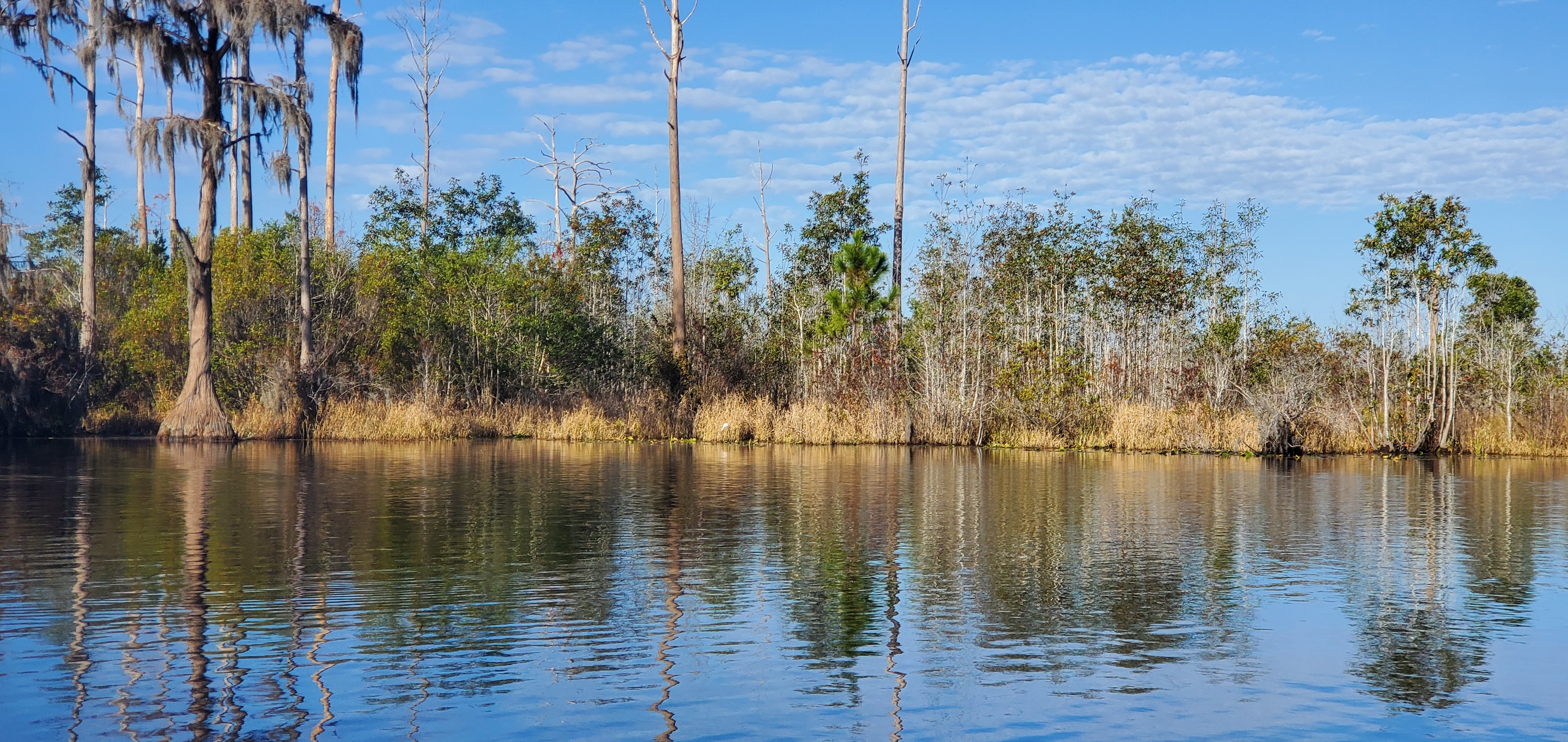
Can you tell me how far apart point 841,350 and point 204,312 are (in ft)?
49.5

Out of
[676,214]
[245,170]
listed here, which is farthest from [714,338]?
[245,170]

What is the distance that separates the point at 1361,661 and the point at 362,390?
1112 inches

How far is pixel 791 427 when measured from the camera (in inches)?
1087

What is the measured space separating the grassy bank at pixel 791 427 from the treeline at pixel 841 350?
60 mm

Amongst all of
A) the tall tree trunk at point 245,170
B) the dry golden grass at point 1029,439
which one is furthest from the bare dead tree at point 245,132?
the dry golden grass at point 1029,439

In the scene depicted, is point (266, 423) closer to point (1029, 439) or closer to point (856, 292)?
point (856, 292)

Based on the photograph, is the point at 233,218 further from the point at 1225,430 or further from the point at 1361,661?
the point at 1361,661

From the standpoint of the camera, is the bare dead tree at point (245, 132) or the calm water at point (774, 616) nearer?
the calm water at point (774, 616)

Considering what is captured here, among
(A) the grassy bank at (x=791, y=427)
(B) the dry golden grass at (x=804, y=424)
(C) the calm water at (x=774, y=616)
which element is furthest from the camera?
(B) the dry golden grass at (x=804, y=424)

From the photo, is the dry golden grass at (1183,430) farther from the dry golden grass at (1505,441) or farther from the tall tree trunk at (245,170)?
the tall tree trunk at (245,170)

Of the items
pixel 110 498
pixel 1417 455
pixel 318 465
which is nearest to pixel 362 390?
pixel 318 465

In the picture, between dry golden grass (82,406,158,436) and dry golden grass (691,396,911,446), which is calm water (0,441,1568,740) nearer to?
dry golden grass (691,396,911,446)

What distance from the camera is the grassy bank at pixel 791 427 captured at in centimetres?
2516

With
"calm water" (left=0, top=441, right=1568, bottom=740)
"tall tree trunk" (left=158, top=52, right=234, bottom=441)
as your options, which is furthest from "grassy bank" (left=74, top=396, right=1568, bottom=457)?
"calm water" (left=0, top=441, right=1568, bottom=740)
